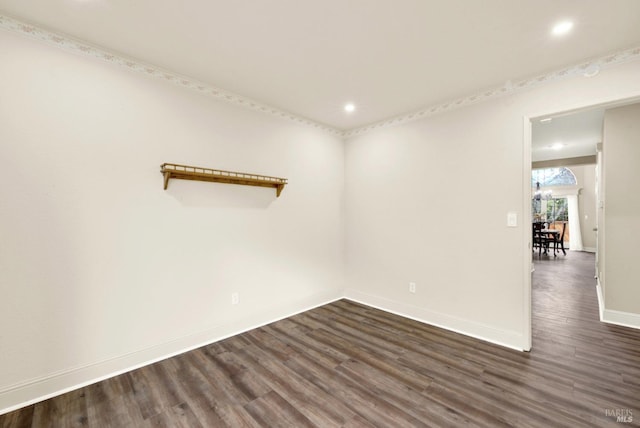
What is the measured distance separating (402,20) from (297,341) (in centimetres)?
285

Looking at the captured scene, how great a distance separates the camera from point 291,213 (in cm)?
346

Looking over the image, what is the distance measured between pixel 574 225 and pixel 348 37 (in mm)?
10584

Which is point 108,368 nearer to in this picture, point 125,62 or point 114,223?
point 114,223

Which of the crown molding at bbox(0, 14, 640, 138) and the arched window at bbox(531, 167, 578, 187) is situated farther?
the arched window at bbox(531, 167, 578, 187)

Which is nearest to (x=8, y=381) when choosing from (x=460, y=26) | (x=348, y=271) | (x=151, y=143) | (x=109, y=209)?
(x=109, y=209)

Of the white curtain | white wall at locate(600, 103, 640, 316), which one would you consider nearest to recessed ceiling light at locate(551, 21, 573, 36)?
white wall at locate(600, 103, 640, 316)

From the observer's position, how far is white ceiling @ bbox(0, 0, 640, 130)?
1670 mm

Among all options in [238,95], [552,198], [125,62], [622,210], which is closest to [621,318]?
[622,210]

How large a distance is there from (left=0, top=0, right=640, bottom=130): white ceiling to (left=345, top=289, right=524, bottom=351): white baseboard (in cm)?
243

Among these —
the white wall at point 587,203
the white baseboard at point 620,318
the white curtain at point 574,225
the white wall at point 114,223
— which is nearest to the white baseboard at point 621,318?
the white baseboard at point 620,318

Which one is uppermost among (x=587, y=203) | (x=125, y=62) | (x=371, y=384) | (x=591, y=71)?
(x=125, y=62)

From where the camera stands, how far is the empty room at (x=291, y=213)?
5.86 feet

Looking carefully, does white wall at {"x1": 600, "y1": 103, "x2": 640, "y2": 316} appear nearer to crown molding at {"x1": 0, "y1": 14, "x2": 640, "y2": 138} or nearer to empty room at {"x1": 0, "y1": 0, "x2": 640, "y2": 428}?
empty room at {"x1": 0, "y1": 0, "x2": 640, "y2": 428}

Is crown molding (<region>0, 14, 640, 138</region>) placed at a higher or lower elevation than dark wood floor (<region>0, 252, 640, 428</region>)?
higher
